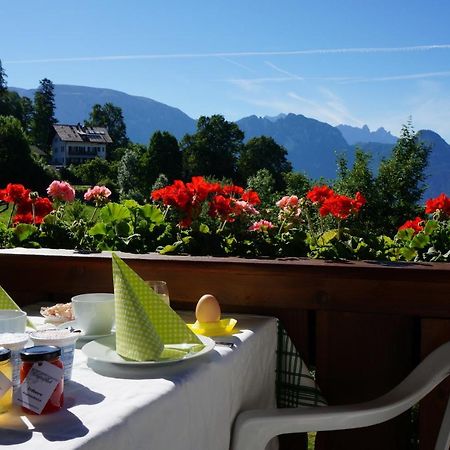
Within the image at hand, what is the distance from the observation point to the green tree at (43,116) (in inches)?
1909

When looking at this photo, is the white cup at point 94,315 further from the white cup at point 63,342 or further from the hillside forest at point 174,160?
the hillside forest at point 174,160

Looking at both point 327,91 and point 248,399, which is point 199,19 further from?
point 248,399

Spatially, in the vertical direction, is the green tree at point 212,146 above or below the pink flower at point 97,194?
above

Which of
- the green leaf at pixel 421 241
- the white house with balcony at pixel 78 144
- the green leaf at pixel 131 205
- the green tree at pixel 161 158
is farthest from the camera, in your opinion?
the white house with balcony at pixel 78 144

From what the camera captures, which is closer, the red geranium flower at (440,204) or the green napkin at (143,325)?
the green napkin at (143,325)

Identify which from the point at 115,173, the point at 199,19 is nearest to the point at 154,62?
the point at 199,19

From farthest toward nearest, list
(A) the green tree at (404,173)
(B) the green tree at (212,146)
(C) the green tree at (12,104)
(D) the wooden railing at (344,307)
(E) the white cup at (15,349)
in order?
1. (C) the green tree at (12,104)
2. (B) the green tree at (212,146)
3. (A) the green tree at (404,173)
4. (D) the wooden railing at (344,307)
5. (E) the white cup at (15,349)

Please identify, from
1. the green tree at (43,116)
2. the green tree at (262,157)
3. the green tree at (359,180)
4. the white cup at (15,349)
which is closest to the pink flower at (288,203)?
the white cup at (15,349)

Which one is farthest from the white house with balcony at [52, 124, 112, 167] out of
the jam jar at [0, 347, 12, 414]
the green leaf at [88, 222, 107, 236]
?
the jam jar at [0, 347, 12, 414]

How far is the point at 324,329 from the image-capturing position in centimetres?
170

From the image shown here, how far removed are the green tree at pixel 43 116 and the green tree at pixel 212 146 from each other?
59.3 feet

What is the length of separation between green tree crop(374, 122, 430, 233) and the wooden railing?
49.1 feet

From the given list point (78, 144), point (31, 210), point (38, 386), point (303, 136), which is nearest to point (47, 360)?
point (38, 386)

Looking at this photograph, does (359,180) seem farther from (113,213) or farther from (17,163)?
(17,163)
